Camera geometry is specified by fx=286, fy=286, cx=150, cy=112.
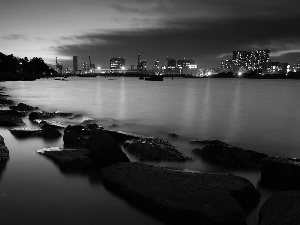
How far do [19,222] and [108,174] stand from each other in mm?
2553

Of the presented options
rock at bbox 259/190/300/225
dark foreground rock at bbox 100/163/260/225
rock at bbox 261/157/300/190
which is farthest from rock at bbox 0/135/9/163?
rock at bbox 261/157/300/190

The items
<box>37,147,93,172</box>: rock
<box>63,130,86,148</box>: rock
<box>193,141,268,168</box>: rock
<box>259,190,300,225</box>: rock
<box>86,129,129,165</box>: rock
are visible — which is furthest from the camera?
<box>63,130,86,148</box>: rock

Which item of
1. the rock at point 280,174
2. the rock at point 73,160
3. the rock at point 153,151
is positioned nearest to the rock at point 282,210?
the rock at point 280,174

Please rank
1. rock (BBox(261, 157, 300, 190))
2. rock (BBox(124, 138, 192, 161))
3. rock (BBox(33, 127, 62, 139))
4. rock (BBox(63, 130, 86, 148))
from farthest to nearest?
rock (BBox(33, 127, 62, 139)), rock (BBox(63, 130, 86, 148)), rock (BBox(124, 138, 192, 161)), rock (BBox(261, 157, 300, 190))

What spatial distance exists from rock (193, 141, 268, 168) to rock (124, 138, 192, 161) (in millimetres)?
889

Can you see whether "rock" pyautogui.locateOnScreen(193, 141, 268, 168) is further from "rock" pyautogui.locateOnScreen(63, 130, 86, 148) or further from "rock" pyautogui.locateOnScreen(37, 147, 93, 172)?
"rock" pyautogui.locateOnScreen(63, 130, 86, 148)

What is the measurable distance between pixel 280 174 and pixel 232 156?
2.33 m

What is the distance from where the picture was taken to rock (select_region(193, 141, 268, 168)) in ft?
31.9

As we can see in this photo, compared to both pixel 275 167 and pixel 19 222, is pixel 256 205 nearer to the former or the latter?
pixel 275 167

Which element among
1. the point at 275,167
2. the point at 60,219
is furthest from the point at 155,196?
the point at 275,167

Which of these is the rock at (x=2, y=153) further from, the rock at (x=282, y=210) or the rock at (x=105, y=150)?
the rock at (x=282, y=210)

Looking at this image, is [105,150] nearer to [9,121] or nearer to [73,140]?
[73,140]

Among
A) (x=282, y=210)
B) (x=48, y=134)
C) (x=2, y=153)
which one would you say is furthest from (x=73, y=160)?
(x=282, y=210)

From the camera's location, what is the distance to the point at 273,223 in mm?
5199
